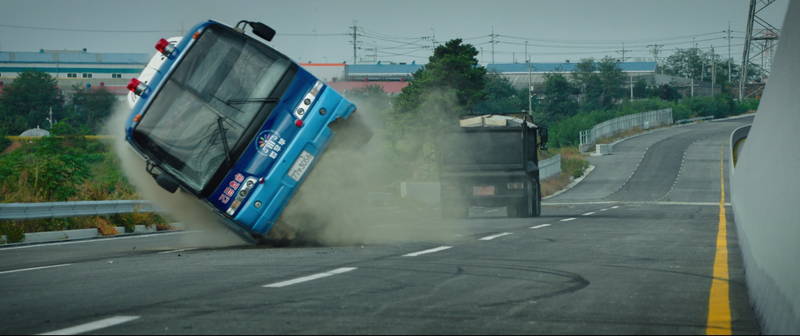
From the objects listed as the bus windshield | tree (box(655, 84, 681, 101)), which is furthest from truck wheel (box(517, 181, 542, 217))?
tree (box(655, 84, 681, 101))

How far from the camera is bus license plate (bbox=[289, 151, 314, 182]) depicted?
47.4 ft

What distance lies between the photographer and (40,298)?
891cm

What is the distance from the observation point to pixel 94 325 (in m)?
6.98

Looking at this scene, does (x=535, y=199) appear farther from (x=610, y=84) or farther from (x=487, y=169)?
(x=610, y=84)

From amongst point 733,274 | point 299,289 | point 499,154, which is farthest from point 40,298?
point 499,154

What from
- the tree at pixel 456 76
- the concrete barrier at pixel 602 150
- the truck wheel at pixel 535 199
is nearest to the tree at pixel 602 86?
the tree at pixel 456 76

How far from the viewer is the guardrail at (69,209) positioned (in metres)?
19.8

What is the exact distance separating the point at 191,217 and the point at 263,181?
297cm

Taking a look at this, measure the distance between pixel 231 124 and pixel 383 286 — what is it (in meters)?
5.74

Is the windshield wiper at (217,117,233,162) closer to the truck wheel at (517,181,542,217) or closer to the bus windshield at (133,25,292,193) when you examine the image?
the bus windshield at (133,25,292,193)

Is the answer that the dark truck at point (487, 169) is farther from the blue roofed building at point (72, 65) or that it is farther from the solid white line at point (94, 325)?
the blue roofed building at point (72, 65)

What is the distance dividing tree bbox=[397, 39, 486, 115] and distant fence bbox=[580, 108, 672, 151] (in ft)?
33.7

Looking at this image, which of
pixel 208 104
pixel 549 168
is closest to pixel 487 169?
pixel 208 104

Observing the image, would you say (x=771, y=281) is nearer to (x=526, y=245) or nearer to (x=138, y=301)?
(x=138, y=301)
